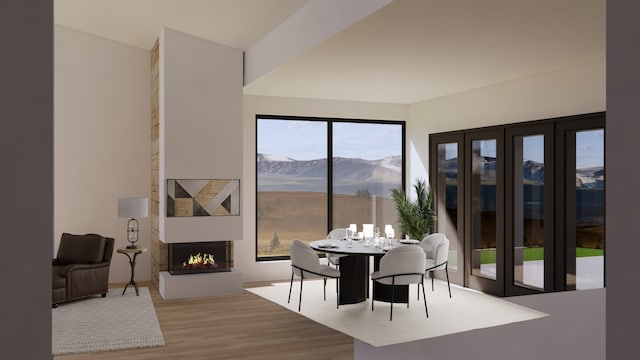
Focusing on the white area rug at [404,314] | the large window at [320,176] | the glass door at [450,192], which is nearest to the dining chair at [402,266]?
the white area rug at [404,314]

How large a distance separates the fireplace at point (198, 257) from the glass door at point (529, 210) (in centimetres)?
390

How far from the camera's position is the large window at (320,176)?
8.98m

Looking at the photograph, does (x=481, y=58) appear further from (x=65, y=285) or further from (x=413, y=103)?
(x=65, y=285)

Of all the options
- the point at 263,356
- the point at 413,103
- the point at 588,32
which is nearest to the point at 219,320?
the point at 263,356

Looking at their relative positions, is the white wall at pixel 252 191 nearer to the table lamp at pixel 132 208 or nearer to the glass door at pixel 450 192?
the table lamp at pixel 132 208

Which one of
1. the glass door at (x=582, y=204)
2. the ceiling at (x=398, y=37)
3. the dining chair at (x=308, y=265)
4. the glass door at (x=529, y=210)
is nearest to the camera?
the ceiling at (x=398, y=37)

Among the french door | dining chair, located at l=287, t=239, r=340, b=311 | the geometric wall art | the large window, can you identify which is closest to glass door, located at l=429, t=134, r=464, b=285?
the french door

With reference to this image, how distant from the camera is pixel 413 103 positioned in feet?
31.4

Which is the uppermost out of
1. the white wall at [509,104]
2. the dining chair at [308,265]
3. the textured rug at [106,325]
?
the white wall at [509,104]

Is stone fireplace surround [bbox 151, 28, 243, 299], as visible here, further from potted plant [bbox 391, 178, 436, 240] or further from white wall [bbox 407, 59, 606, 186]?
white wall [bbox 407, 59, 606, 186]

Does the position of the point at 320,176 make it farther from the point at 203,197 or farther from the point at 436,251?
the point at 436,251

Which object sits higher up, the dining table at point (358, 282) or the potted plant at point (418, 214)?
the potted plant at point (418, 214)

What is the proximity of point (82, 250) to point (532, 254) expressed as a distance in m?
5.83

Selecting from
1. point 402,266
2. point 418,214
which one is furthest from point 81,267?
point 418,214
